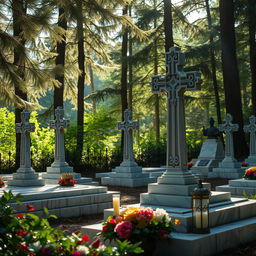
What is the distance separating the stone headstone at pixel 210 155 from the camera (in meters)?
19.2

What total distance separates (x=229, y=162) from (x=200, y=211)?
39.5 ft

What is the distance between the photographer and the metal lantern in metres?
6.28

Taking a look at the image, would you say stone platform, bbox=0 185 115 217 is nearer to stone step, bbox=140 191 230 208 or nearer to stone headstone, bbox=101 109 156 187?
stone step, bbox=140 191 230 208

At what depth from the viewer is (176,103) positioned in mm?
8008

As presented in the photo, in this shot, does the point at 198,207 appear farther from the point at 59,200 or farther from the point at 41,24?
the point at 41,24

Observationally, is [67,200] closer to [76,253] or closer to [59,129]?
[59,129]

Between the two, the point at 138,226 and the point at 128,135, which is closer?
the point at 138,226

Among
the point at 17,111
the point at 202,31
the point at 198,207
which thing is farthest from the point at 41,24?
the point at 202,31

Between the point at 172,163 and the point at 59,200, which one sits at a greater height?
the point at 172,163

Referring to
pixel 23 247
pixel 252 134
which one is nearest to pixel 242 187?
pixel 252 134

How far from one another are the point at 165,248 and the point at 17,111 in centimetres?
1385

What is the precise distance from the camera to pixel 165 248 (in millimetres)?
6172

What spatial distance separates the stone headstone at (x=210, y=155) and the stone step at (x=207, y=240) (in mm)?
11941

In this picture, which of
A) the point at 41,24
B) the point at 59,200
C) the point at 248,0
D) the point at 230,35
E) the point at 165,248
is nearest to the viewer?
the point at 165,248
